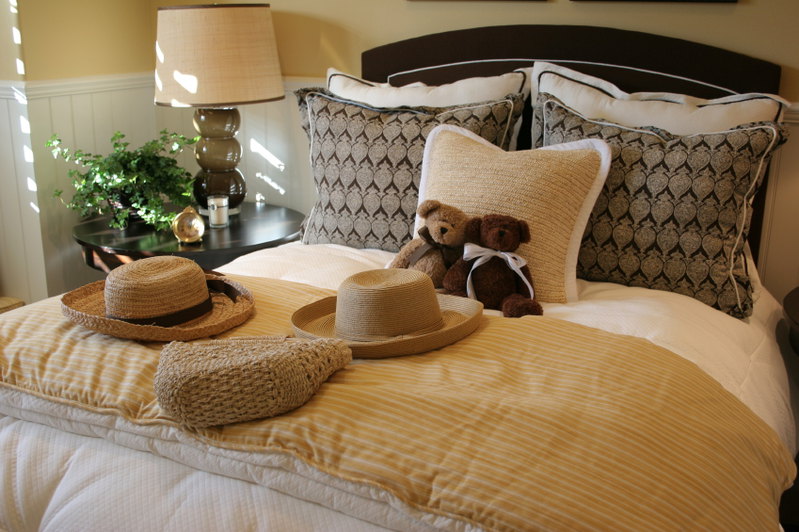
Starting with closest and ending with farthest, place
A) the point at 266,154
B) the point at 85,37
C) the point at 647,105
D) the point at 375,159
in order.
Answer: the point at 647,105 → the point at 375,159 → the point at 85,37 → the point at 266,154

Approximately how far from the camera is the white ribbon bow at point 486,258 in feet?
6.03

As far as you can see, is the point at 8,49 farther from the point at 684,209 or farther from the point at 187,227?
the point at 684,209

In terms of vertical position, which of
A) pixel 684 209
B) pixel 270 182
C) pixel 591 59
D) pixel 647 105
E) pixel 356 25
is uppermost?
pixel 356 25

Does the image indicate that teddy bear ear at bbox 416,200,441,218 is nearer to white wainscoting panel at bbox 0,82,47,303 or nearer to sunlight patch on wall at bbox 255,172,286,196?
sunlight patch on wall at bbox 255,172,286,196

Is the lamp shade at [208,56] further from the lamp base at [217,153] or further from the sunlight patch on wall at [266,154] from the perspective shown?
the sunlight patch on wall at [266,154]

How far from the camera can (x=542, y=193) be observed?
6.33ft

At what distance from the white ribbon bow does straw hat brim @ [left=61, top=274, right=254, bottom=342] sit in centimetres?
51

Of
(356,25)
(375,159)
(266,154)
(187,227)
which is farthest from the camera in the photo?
(266,154)

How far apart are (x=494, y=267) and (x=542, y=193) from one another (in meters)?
0.23

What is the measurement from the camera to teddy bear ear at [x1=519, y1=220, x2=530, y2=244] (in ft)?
6.07

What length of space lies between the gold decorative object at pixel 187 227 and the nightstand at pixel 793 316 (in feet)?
5.85

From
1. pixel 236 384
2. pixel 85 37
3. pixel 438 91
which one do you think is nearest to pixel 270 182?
pixel 85 37

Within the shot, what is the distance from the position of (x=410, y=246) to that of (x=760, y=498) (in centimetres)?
102

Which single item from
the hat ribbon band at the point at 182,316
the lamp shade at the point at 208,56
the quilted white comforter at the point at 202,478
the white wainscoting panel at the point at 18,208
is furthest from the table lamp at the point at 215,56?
the quilted white comforter at the point at 202,478
